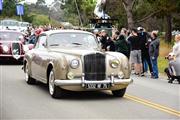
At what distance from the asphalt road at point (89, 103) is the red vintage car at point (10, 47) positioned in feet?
23.3

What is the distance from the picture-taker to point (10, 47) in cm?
2253

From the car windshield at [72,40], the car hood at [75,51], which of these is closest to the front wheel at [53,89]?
the car hood at [75,51]

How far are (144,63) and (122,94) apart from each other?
6.82 meters

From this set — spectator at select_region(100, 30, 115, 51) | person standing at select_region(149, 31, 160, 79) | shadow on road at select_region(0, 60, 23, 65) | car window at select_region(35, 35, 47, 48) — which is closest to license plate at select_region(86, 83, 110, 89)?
car window at select_region(35, 35, 47, 48)

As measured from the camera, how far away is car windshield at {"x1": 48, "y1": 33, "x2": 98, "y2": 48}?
44.4ft

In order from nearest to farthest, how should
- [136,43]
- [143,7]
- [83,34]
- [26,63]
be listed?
[83,34], [26,63], [136,43], [143,7]

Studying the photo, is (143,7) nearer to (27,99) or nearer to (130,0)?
(130,0)

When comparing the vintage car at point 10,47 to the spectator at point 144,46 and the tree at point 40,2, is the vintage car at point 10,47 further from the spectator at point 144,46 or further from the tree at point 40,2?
the tree at point 40,2

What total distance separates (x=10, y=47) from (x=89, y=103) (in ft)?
37.9

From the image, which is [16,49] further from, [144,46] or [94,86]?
[94,86]

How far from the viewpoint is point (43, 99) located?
12.1 meters

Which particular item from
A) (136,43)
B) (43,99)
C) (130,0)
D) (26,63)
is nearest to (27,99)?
(43,99)

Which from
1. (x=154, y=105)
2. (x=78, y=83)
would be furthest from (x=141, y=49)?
(x=154, y=105)

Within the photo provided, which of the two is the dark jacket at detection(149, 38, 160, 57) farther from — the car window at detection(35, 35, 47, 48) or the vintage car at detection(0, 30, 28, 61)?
the vintage car at detection(0, 30, 28, 61)
